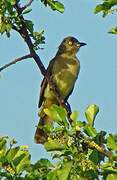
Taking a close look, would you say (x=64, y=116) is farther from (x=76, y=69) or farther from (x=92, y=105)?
(x=76, y=69)

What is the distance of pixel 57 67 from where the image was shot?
7.17 metres

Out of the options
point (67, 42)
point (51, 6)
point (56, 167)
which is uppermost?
point (67, 42)

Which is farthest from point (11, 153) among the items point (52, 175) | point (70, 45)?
point (70, 45)

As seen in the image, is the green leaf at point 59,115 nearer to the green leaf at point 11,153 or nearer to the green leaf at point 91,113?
the green leaf at point 91,113

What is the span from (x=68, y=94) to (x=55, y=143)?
15.1ft

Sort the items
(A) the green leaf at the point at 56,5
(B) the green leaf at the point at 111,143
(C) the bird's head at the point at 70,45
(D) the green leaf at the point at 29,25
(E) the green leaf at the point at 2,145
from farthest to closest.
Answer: (C) the bird's head at the point at 70,45 < (D) the green leaf at the point at 29,25 < (A) the green leaf at the point at 56,5 < (E) the green leaf at the point at 2,145 < (B) the green leaf at the point at 111,143

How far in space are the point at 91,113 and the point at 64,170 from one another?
1.92ft

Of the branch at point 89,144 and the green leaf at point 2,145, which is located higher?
the green leaf at point 2,145

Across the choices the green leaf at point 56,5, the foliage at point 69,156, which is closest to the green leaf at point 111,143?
the foliage at point 69,156

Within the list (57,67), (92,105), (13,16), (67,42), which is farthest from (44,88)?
(92,105)

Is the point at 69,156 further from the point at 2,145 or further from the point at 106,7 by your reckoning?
the point at 106,7

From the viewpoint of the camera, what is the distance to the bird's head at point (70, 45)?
793 centimetres

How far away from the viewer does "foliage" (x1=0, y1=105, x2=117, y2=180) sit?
274cm

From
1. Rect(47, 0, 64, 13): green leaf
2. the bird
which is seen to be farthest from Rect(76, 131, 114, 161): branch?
the bird
